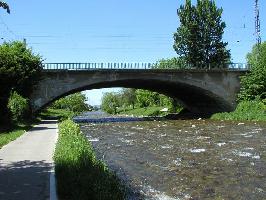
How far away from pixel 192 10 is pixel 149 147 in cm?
5548

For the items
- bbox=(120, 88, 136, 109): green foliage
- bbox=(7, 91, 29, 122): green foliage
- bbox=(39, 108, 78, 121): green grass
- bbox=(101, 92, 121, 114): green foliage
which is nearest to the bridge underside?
bbox=(39, 108, 78, 121): green grass

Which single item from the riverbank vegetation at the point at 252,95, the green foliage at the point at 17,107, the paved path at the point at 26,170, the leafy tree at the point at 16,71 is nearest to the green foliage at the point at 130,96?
the riverbank vegetation at the point at 252,95

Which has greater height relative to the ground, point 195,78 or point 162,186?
point 195,78

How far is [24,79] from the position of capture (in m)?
44.1

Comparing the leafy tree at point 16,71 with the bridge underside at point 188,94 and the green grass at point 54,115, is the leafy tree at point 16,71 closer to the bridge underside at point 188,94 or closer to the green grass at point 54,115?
the green grass at point 54,115

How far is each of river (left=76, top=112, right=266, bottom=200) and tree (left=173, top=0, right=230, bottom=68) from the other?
1889 inches

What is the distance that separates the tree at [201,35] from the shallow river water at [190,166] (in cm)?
4795

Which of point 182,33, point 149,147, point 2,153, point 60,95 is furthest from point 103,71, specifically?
point 2,153

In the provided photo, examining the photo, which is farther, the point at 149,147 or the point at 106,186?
the point at 149,147

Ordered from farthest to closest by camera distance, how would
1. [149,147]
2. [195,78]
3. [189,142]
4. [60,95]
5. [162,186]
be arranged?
1. [195,78]
2. [60,95]
3. [189,142]
4. [149,147]
5. [162,186]

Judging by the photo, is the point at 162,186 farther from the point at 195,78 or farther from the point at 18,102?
the point at 195,78

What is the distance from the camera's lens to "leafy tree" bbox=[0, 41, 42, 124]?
35.1 meters

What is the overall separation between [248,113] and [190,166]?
38286 millimetres

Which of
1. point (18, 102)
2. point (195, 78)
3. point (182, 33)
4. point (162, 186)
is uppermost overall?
point (182, 33)
